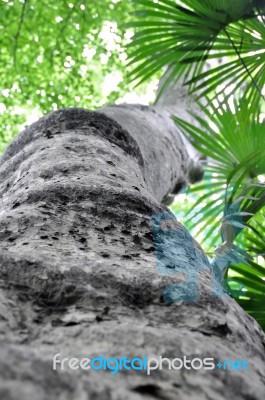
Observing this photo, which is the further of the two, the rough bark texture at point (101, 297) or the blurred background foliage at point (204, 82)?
the blurred background foliage at point (204, 82)

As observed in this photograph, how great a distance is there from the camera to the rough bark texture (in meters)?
0.44

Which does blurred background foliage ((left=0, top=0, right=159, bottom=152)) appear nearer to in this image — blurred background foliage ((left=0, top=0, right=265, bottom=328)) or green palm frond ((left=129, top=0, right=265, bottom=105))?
blurred background foliage ((left=0, top=0, right=265, bottom=328))

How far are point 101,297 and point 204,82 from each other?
199 centimetres

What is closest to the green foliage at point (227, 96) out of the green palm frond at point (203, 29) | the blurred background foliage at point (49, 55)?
the green palm frond at point (203, 29)

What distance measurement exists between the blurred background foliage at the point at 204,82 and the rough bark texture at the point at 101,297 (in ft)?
2.24

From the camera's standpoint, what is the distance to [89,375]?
0.43 m

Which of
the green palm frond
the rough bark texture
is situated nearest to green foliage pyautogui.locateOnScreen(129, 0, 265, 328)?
the green palm frond

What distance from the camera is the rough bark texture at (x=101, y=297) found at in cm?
44

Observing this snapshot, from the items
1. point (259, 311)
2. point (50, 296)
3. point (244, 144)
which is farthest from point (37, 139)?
point (244, 144)

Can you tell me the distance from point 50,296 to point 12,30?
4758mm

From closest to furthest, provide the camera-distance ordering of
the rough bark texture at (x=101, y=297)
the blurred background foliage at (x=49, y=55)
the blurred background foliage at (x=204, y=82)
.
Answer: the rough bark texture at (x=101, y=297) < the blurred background foliage at (x=204, y=82) < the blurred background foliage at (x=49, y=55)

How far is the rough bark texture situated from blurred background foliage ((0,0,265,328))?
2.24ft

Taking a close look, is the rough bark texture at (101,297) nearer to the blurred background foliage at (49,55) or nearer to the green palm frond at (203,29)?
the green palm frond at (203,29)

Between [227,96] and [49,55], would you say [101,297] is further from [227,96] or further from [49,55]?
[49,55]
